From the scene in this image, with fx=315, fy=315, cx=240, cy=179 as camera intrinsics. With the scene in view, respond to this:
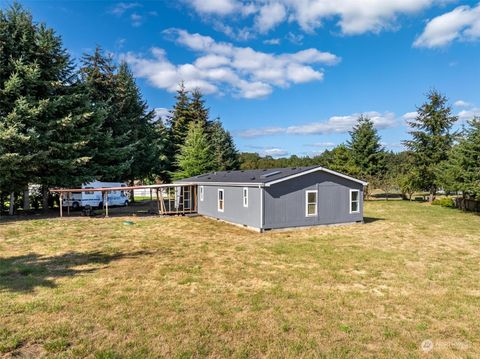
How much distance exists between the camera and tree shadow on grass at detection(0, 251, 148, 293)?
7422mm

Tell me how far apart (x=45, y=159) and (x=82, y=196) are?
6150 mm

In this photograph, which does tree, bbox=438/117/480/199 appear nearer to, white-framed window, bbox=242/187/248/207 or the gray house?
the gray house

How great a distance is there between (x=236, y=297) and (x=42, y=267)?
229 inches

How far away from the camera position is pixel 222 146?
1732 inches

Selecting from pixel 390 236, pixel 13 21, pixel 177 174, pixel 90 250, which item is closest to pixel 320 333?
pixel 90 250

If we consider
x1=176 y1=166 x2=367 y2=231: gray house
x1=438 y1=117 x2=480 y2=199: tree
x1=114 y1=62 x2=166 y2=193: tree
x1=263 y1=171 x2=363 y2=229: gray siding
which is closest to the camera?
x1=176 y1=166 x2=367 y2=231: gray house

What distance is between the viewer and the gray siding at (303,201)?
604 inches

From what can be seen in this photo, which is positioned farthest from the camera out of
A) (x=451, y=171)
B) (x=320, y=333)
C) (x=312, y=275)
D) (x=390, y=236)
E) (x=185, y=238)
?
(x=451, y=171)

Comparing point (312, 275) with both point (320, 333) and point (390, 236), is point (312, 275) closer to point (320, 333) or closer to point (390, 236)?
point (320, 333)

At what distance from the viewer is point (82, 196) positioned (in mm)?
24922

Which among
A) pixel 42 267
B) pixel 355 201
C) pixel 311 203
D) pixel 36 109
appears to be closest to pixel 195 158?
pixel 36 109

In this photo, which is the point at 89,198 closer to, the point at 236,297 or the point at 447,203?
the point at 236,297

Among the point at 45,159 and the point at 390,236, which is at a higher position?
the point at 45,159

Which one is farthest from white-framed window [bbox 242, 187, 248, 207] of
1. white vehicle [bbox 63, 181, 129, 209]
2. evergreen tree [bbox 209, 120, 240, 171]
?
evergreen tree [bbox 209, 120, 240, 171]
